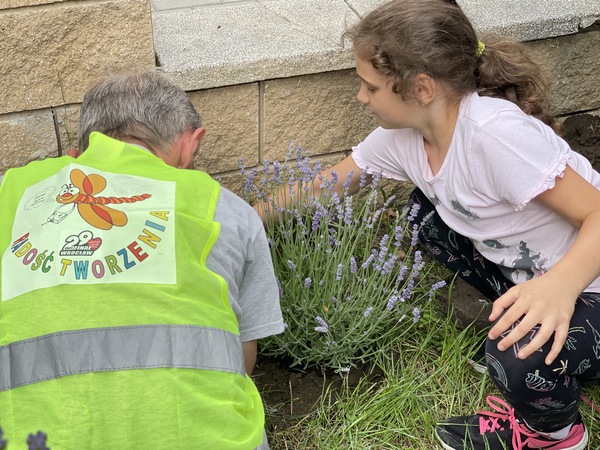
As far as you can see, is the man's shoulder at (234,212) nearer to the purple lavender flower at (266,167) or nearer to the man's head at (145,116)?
the man's head at (145,116)

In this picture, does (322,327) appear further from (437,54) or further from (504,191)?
(437,54)

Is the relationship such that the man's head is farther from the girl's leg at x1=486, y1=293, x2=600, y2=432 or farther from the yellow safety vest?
the girl's leg at x1=486, y1=293, x2=600, y2=432

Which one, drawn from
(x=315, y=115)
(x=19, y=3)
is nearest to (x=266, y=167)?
(x=315, y=115)

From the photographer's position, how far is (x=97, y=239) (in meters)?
1.62

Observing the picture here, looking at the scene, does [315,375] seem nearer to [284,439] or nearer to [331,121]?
[284,439]

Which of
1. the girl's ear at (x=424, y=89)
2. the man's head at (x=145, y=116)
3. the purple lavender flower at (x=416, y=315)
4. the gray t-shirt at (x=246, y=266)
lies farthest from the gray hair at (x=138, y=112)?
the purple lavender flower at (x=416, y=315)

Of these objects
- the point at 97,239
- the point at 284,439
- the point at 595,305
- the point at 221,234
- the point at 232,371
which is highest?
the point at 97,239

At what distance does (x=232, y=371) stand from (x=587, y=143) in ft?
6.87

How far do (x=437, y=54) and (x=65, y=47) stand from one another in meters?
1.13

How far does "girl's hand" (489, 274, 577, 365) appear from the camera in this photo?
203cm

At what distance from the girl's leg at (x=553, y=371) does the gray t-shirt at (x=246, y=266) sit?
603mm

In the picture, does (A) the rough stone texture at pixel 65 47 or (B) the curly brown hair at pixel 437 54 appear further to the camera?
(A) the rough stone texture at pixel 65 47

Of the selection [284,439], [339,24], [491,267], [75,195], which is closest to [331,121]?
[339,24]

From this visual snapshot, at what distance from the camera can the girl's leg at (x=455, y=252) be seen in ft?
8.59
